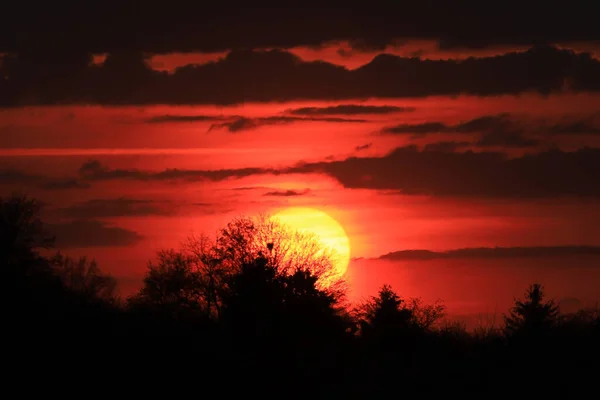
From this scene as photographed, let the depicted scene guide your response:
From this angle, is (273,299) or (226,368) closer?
(226,368)

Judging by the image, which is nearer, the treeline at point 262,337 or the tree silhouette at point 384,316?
the treeline at point 262,337

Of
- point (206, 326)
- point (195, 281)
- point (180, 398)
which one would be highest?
point (195, 281)

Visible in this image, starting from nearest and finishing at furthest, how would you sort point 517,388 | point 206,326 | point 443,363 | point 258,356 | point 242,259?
point 258,356
point 206,326
point 517,388
point 443,363
point 242,259

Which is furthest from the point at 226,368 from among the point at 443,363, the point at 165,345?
the point at 443,363

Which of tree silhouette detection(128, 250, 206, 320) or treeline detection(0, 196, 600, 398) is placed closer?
treeline detection(0, 196, 600, 398)

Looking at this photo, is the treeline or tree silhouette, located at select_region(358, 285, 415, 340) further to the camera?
tree silhouette, located at select_region(358, 285, 415, 340)

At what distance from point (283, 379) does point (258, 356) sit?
139 cm

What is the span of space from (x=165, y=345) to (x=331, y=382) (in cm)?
837

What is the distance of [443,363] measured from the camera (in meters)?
59.5

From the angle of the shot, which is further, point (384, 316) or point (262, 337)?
point (384, 316)

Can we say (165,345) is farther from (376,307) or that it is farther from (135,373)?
(376,307)

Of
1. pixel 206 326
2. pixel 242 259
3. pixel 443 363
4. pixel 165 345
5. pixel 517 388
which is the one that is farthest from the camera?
pixel 242 259

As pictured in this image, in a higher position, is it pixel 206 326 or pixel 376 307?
pixel 376 307

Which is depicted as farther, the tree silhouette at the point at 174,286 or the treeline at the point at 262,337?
the tree silhouette at the point at 174,286
